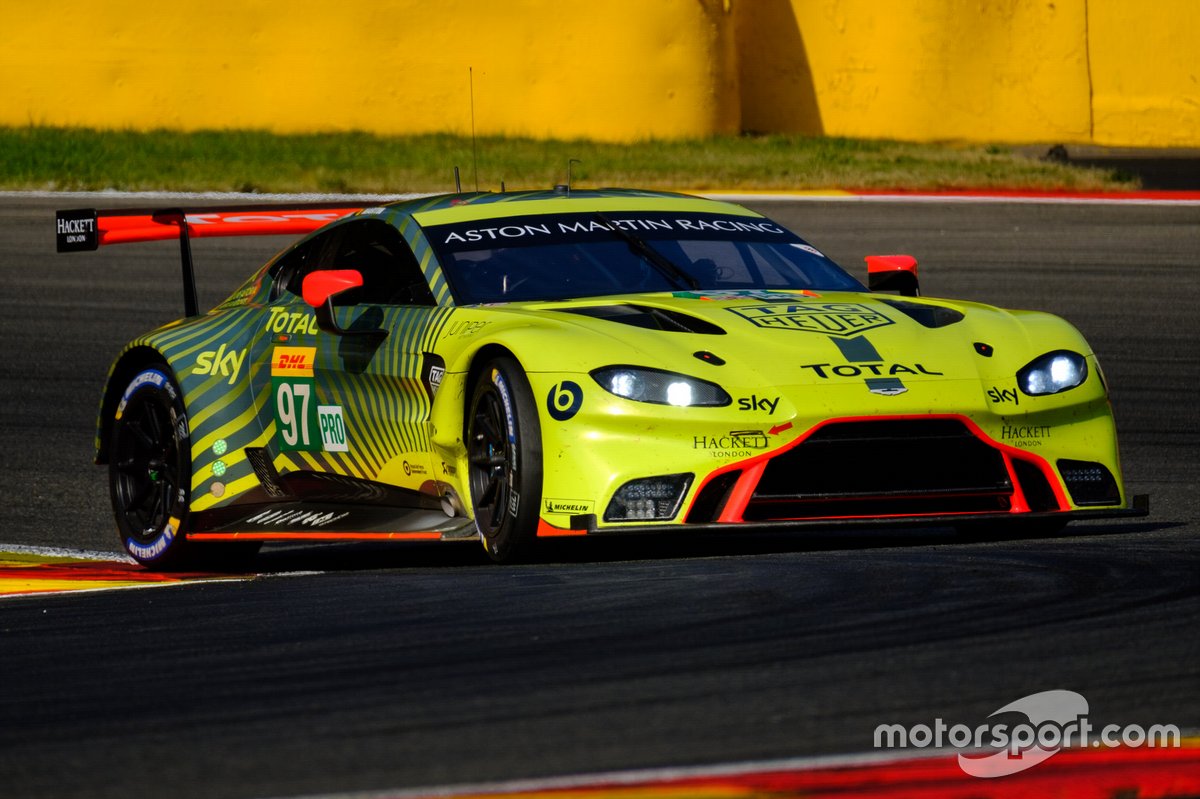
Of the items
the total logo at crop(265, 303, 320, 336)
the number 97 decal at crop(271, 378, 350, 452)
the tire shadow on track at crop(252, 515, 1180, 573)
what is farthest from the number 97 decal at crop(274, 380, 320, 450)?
the tire shadow on track at crop(252, 515, 1180, 573)

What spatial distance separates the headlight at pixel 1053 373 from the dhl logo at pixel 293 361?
97.9 inches

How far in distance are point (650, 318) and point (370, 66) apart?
16.5 meters

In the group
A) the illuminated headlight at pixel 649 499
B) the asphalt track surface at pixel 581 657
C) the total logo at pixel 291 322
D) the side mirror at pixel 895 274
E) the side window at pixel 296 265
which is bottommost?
the asphalt track surface at pixel 581 657

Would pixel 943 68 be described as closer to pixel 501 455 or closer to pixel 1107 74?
pixel 1107 74

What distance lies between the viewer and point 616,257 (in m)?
7.21

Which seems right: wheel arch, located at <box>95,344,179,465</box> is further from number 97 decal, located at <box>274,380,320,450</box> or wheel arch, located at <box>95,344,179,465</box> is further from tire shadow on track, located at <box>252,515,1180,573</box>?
number 97 decal, located at <box>274,380,320,450</box>

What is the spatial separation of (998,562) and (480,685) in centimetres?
194

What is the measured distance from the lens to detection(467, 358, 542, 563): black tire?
609cm

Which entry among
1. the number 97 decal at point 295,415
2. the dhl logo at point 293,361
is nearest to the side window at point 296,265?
the dhl logo at point 293,361

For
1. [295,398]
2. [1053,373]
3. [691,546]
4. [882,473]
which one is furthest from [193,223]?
[1053,373]

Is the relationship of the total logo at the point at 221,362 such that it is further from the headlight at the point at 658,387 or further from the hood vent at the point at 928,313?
the hood vent at the point at 928,313

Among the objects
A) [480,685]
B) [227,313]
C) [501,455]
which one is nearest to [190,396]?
[227,313]

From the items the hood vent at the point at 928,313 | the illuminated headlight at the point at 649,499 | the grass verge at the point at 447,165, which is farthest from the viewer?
the grass verge at the point at 447,165

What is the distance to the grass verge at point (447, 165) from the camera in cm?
1739
